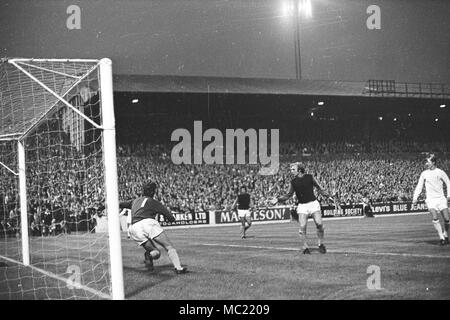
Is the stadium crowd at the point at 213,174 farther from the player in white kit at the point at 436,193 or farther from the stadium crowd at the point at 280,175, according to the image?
the player in white kit at the point at 436,193

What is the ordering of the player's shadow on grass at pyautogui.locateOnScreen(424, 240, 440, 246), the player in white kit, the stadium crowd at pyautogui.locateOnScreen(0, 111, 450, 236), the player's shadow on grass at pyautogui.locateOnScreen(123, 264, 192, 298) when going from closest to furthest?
the player's shadow on grass at pyautogui.locateOnScreen(123, 264, 192, 298)
the player in white kit
the player's shadow on grass at pyautogui.locateOnScreen(424, 240, 440, 246)
the stadium crowd at pyautogui.locateOnScreen(0, 111, 450, 236)

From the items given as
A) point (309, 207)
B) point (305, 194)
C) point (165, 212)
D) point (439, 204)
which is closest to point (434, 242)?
point (439, 204)

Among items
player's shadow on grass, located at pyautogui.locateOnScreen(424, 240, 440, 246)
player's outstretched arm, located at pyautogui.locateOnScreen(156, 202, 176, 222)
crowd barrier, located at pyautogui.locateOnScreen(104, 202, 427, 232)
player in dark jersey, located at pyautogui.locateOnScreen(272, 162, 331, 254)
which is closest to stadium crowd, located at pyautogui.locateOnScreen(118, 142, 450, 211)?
crowd barrier, located at pyautogui.locateOnScreen(104, 202, 427, 232)

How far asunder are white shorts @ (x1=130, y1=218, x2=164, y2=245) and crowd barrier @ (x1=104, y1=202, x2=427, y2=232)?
16.7m

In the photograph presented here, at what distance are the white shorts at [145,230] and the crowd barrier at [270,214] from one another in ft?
54.7

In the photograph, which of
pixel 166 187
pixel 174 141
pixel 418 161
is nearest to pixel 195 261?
pixel 166 187

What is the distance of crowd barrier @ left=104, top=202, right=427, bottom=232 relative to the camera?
102ft

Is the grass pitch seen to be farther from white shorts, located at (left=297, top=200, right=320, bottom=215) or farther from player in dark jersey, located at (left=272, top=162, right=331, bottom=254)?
white shorts, located at (left=297, top=200, right=320, bottom=215)

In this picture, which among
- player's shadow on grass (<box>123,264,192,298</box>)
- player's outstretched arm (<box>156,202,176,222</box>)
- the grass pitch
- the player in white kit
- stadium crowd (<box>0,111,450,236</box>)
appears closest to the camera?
the grass pitch

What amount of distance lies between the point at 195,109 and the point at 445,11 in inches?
840

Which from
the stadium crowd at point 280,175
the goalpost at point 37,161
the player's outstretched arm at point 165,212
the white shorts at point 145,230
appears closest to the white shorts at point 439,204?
the player's outstretched arm at point 165,212

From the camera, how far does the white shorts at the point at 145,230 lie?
10.6 m

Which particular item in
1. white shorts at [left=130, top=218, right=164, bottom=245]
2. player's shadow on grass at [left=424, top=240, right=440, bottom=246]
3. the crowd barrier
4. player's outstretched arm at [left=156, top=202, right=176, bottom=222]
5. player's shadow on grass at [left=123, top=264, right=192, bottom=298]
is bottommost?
the crowd barrier
